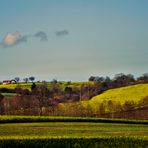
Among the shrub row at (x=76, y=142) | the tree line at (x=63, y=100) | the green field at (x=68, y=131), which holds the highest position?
the tree line at (x=63, y=100)

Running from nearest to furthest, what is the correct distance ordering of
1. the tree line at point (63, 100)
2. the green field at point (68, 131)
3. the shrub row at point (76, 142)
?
the shrub row at point (76, 142), the green field at point (68, 131), the tree line at point (63, 100)

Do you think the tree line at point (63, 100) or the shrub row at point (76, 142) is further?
the tree line at point (63, 100)

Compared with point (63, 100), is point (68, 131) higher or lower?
lower

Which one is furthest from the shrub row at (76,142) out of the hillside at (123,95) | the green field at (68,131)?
the hillside at (123,95)

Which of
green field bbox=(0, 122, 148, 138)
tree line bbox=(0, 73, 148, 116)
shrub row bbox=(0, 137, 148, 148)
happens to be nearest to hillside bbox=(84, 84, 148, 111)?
tree line bbox=(0, 73, 148, 116)

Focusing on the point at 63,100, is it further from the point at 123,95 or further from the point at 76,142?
the point at 76,142

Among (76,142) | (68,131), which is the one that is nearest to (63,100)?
(68,131)

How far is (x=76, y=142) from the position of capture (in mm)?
33750

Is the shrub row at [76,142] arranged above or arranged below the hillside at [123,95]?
below

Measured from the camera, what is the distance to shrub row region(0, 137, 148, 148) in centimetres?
3257

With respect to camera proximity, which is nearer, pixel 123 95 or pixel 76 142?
pixel 76 142

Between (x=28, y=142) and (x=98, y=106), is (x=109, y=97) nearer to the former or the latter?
(x=98, y=106)

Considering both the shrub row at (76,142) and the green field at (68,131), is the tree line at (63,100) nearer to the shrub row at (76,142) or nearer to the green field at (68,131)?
the green field at (68,131)

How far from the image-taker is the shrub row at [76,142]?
107 ft
